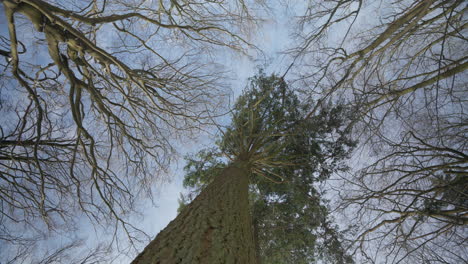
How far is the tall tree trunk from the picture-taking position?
1682mm

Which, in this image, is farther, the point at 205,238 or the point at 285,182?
the point at 285,182

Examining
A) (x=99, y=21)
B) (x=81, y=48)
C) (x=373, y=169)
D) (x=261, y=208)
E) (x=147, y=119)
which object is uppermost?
(x=147, y=119)

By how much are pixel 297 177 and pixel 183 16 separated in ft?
17.5

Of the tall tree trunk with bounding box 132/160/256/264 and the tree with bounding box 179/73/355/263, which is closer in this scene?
the tall tree trunk with bounding box 132/160/256/264

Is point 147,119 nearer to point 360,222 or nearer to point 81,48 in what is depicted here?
point 81,48

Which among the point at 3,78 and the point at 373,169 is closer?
the point at 3,78

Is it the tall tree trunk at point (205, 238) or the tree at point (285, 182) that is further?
the tree at point (285, 182)

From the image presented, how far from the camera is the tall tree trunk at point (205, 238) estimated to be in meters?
1.68

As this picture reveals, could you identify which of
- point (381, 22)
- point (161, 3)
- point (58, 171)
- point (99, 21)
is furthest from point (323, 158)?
point (58, 171)

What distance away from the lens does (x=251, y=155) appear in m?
6.22

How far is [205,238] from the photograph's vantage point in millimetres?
1944

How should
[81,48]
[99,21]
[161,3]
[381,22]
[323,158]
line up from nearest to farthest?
[99,21], [81,48], [381,22], [161,3], [323,158]

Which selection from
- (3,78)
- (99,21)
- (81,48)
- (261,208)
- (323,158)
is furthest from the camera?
(261,208)

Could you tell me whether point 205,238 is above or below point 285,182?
below
